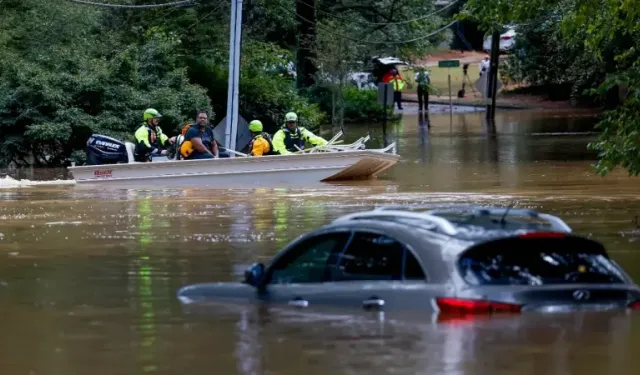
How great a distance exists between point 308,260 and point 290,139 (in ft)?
58.9

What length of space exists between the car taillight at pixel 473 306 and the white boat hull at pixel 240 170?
18.0 m

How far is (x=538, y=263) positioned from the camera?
28.3ft

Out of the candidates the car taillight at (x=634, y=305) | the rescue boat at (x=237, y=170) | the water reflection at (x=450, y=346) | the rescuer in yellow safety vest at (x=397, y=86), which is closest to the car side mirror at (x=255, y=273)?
the water reflection at (x=450, y=346)

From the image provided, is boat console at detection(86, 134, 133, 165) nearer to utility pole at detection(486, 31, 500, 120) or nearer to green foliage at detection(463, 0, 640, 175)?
green foliage at detection(463, 0, 640, 175)

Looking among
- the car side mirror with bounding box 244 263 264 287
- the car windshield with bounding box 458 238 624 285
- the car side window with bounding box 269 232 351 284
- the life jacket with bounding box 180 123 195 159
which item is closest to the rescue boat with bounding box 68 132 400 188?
the life jacket with bounding box 180 123 195 159

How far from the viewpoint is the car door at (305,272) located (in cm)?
937

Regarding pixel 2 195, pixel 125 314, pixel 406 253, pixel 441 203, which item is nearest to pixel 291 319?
pixel 406 253

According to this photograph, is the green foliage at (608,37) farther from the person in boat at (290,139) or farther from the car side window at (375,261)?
the person in boat at (290,139)

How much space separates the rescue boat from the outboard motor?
395 mm

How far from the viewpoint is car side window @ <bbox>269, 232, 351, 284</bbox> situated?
368 inches

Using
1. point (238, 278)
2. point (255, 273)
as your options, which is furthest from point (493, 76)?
point (255, 273)

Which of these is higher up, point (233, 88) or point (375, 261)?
point (233, 88)

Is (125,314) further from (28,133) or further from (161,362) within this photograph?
(28,133)

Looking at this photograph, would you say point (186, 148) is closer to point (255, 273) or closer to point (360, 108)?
point (255, 273)
